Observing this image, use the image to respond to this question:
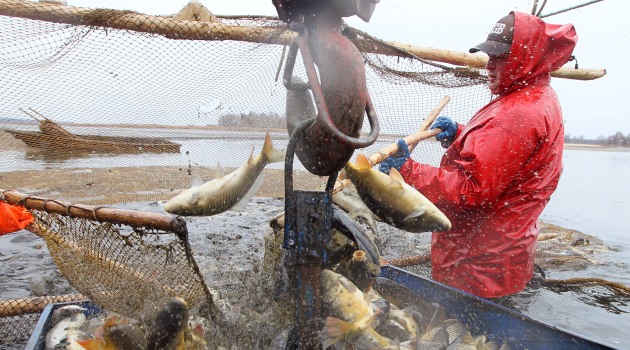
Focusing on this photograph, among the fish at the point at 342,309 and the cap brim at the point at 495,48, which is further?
the cap brim at the point at 495,48

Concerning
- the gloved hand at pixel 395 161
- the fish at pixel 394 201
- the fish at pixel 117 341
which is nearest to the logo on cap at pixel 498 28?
the gloved hand at pixel 395 161

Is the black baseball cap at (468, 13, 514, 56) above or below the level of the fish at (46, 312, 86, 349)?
above

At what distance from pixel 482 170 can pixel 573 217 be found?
13.1m

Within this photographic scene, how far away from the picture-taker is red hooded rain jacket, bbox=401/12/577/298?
3.28 meters

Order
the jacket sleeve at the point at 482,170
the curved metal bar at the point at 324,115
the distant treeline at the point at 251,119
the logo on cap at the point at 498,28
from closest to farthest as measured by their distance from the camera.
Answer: the curved metal bar at the point at 324,115 < the jacket sleeve at the point at 482,170 < the logo on cap at the point at 498,28 < the distant treeline at the point at 251,119

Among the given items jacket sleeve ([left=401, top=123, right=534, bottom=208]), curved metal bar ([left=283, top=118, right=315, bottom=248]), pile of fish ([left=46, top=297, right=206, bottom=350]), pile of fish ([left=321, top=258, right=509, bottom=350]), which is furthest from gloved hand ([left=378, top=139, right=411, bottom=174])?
pile of fish ([left=46, top=297, right=206, bottom=350])

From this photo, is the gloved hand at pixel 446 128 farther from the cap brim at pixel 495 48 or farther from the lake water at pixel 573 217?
the lake water at pixel 573 217

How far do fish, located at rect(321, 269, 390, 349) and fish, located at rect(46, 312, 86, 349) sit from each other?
2.26 meters

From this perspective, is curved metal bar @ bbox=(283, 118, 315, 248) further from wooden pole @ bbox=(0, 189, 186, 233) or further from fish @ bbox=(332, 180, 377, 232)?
fish @ bbox=(332, 180, 377, 232)

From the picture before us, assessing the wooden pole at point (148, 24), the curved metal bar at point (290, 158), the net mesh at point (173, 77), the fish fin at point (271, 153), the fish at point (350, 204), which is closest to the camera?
the curved metal bar at point (290, 158)

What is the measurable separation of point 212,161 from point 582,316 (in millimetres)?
7568

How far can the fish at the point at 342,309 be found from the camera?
89.6 inches

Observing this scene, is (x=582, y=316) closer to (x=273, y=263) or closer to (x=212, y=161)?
(x=273, y=263)

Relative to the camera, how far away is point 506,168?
3.26m
